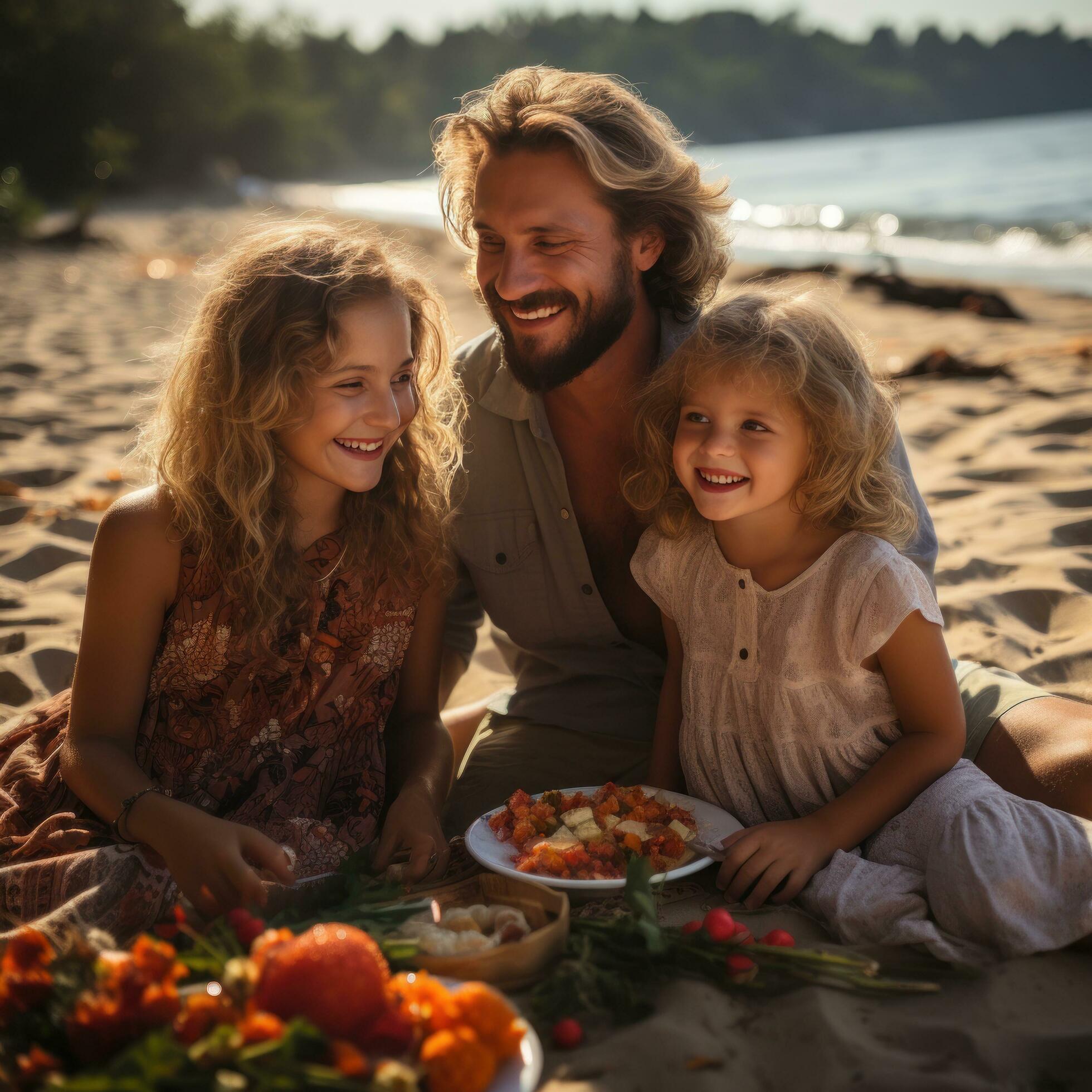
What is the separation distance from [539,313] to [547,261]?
0.52 ft

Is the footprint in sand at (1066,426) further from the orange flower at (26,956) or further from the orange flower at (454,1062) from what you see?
the orange flower at (26,956)

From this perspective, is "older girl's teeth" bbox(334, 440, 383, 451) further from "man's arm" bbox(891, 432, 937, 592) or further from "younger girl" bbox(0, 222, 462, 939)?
"man's arm" bbox(891, 432, 937, 592)

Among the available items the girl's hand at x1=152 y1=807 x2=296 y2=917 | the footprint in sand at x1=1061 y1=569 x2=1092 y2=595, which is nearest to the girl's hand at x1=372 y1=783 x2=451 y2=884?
the girl's hand at x1=152 y1=807 x2=296 y2=917

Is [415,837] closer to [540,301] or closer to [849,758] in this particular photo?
[849,758]

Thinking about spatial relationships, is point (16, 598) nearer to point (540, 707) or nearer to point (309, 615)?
point (309, 615)

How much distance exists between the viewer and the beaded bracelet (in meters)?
2.26

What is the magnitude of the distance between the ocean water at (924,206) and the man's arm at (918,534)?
1361mm

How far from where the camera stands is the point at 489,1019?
4.85 ft

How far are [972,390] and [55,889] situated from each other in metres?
5.73

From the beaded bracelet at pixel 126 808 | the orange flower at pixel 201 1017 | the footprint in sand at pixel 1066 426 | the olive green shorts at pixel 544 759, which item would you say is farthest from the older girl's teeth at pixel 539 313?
the footprint in sand at pixel 1066 426

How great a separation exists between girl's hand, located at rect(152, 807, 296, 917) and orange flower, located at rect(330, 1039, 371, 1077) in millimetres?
710

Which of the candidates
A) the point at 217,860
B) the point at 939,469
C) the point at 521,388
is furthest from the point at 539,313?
the point at 939,469

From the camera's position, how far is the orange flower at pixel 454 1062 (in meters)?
1.41

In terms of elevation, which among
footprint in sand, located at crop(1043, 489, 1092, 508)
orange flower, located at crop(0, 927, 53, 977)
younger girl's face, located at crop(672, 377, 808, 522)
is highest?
younger girl's face, located at crop(672, 377, 808, 522)
